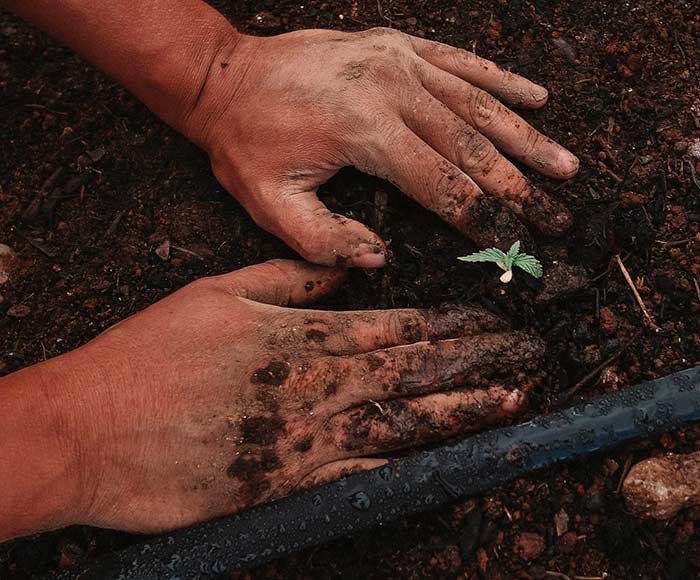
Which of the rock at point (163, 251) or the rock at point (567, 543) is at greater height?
the rock at point (163, 251)

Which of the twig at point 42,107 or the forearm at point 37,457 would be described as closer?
the forearm at point 37,457

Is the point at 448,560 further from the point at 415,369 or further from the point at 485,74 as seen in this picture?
the point at 485,74

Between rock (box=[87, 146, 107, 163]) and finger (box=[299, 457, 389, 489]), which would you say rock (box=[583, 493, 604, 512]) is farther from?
rock (box=[87, 146, 107, 163])

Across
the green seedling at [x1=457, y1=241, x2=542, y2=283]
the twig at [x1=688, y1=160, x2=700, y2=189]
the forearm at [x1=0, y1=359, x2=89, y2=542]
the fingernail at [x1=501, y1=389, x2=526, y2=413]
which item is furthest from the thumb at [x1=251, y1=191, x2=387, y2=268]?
the twig at [x1=688, y1=160, x2=700, y2=189]

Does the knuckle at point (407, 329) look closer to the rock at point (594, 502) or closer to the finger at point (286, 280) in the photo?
the finger at point (286, 280)

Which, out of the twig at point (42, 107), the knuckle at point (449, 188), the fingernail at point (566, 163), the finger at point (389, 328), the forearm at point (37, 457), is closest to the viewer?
the forearm at point (37, 457)

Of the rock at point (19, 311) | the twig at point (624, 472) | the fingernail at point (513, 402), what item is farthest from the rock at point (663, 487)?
the rock at point (19, 311)

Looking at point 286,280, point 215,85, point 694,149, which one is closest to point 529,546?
point 286,280
